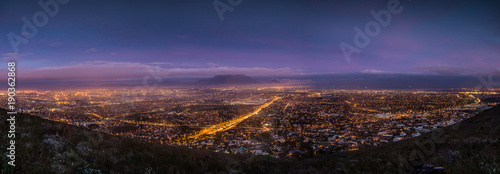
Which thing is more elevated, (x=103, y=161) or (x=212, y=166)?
(x=103, y=161)

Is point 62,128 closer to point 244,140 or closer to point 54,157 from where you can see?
point 54,157

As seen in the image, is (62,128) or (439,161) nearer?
(439,161)

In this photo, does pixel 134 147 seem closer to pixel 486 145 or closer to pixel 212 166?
pixel 212 166

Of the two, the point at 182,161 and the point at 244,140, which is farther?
the point at 244,140

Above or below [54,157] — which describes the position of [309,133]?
below

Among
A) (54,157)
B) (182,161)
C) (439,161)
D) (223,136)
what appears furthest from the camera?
(223,136)

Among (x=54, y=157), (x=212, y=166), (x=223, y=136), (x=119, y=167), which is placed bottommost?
(x=223, y=136)

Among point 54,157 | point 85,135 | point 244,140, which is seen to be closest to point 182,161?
point 54,157

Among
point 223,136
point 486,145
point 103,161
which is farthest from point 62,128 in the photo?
point 223,136

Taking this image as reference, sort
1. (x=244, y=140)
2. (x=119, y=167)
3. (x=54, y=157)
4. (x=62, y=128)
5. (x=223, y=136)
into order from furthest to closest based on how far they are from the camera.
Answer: (x=223, y=136)
(x=244, y=140)
(x=62, y=128)
(x=119, y=167)
(x=54, y=157)
